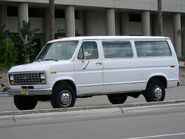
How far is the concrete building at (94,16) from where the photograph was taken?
4369 centimetres

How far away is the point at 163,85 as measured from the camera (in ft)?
47.5

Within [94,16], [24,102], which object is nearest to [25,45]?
[94,16]

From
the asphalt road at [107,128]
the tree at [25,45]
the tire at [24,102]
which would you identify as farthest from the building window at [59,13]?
the asphalt road at [107,128]

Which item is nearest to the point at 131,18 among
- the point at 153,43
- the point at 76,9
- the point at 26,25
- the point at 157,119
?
the point at 76,9

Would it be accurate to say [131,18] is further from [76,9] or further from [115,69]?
[115,69]

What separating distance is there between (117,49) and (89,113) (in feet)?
8.88

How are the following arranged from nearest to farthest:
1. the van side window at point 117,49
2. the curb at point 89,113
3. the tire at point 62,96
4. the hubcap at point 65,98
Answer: the curb at point 89,113 → the tire at point 62,96 → the hubcap at point 65,98 → the van side window at point 117,49

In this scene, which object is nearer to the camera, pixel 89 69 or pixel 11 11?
pixel 89 69

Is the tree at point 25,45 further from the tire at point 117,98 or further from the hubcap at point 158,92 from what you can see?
the hubcap at point 158,92

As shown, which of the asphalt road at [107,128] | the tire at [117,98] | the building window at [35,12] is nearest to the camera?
the asphalt road at [107,128]

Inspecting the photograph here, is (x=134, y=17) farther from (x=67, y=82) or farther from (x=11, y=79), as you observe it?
(x=11, y=79)

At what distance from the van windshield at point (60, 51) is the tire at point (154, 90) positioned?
2756 mm

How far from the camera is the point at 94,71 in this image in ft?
43.0

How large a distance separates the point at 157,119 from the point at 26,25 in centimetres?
2291
